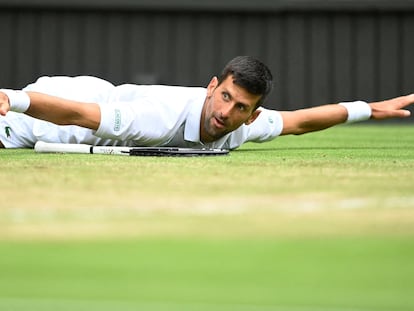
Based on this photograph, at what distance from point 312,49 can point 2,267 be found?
6.41 meters

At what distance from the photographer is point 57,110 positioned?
3688 mm

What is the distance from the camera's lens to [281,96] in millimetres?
8188

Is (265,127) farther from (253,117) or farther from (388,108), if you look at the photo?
(388,108)

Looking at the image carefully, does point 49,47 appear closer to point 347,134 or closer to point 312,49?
point 312,49

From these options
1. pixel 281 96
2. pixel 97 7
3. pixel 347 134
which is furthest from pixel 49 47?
pixel 347 134

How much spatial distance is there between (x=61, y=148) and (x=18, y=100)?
0.51 metres

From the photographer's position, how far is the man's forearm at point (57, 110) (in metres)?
3.68

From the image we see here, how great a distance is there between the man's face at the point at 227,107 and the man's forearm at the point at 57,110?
0.43 metres

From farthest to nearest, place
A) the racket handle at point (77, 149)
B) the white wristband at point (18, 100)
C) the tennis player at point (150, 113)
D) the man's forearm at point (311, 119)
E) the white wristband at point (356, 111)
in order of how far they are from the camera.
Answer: the white wristband at point (356, 111) → the man's forearm at point (311, 119) → the racket handle at point (77, 149) → the tennis player at point (150, 113) → the white wristband at point (18, 100)

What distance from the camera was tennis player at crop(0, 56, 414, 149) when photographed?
374cm

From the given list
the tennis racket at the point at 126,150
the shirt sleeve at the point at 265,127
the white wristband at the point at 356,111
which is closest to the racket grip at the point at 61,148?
the tennis racket at the point at 126,150

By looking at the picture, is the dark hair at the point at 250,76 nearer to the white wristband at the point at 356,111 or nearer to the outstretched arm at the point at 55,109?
the outstretched arm at the point at 55,109

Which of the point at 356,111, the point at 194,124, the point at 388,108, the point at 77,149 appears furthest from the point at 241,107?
the point at 388,108

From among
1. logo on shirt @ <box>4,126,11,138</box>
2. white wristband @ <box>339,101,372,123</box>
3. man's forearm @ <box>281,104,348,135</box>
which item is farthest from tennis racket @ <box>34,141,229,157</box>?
white wristband @ <box>339,101,372,123</box>
